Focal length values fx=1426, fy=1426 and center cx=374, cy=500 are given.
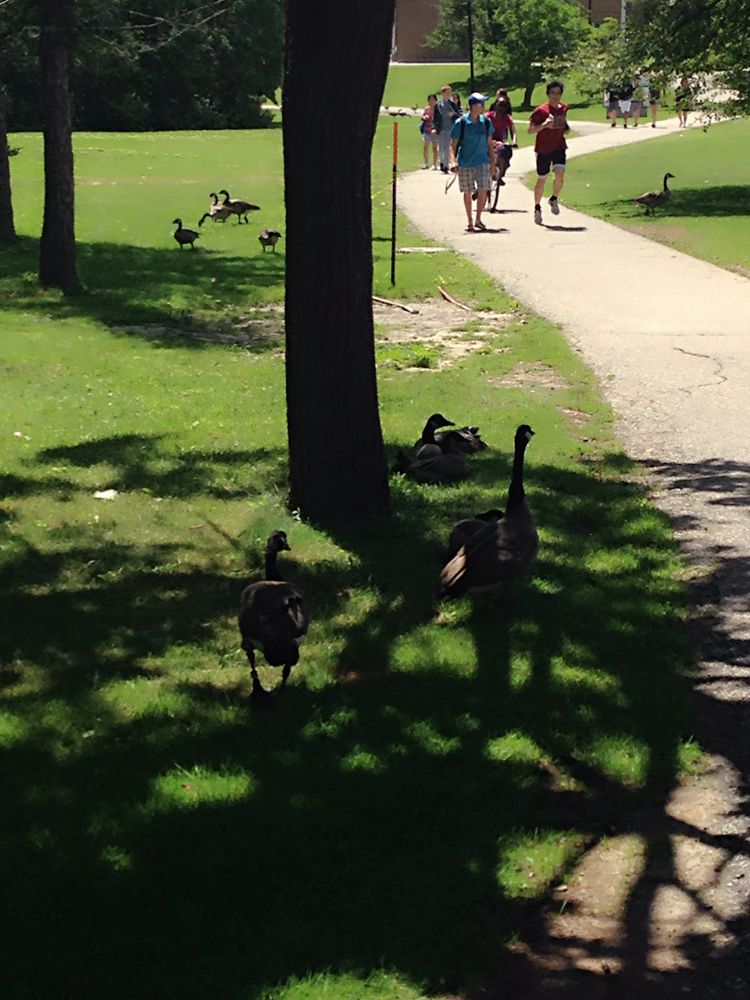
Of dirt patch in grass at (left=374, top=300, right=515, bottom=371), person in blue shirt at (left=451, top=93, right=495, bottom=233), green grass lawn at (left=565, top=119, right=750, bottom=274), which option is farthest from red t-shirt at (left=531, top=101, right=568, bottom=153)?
dirt patch in grass at (left=374, top=300, right=515, bottom=371)

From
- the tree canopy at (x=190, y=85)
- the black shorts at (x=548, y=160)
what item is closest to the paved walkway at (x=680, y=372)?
the black shorts at (x=548, y=160)

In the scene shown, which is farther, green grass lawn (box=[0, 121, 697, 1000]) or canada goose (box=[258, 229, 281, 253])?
canada goose (box=[258, 229, 281, 253])

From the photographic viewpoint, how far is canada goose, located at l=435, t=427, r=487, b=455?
10.5 meters

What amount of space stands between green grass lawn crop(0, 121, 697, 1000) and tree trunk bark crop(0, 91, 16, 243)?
44.4 ft

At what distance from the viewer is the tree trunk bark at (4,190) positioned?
25.0m

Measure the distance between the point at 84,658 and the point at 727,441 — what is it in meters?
6.23

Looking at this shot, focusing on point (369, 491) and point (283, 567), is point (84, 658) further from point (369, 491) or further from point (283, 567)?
point (369, 491)

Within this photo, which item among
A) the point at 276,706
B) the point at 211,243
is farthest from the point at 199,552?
the point at 211,243

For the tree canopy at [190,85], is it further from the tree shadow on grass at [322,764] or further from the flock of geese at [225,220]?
the tree shadow on grass at [322,764]

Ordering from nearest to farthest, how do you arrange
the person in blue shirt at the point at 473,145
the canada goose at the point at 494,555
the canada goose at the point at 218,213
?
1. the canada goose at the point at 494,555
2. the person in blue shirt at the point at 473,145
3. the canada goose at the point at 218,213

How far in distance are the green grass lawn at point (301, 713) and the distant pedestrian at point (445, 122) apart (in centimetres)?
2701

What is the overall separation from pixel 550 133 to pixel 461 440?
1606cm

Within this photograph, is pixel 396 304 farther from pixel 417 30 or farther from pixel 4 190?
pixel 417 30

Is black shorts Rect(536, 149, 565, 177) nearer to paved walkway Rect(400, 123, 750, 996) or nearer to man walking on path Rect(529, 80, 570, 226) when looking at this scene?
man walking on path Rect(529, 80, 570, 226)
